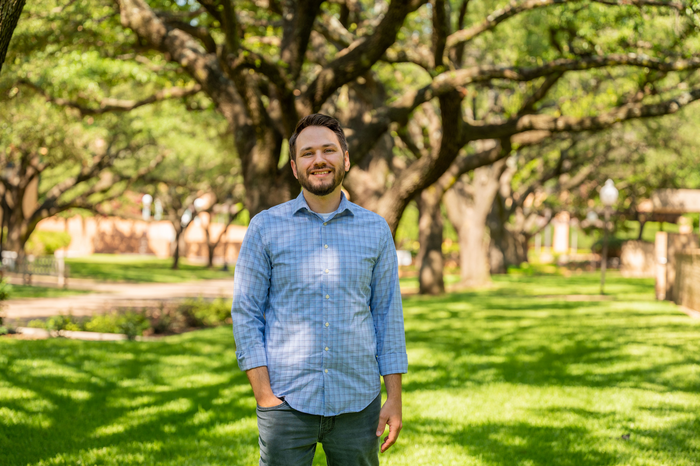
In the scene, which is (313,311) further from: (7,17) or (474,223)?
(474,223)

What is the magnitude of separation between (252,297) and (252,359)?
0.87 ft

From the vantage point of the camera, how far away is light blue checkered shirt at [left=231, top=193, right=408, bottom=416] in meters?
2.60

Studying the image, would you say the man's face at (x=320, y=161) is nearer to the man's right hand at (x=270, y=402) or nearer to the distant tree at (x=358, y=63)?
the man's right hand at (x=270, y=402)

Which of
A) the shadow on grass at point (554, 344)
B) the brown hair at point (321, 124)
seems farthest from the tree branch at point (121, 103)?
the brown hair at point (321, 124)

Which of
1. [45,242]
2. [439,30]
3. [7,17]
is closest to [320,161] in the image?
[7,17]

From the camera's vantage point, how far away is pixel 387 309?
9.32ft

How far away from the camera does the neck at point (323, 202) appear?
281cm

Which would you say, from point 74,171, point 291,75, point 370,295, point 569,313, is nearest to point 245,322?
point 370,295

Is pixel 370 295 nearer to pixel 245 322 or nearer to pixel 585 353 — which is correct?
pixel 245 322

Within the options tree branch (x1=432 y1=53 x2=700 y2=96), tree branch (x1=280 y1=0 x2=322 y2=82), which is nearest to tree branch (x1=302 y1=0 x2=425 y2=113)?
tree branch (x1=280 y1=0 x2=322 y2=82)

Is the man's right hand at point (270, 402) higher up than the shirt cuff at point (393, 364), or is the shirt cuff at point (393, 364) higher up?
the shirt cuff at point (393, 364)

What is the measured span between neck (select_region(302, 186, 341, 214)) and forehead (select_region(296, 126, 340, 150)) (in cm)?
21

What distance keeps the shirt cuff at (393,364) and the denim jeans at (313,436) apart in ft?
0.48

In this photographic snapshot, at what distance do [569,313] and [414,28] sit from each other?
25.7 ft
